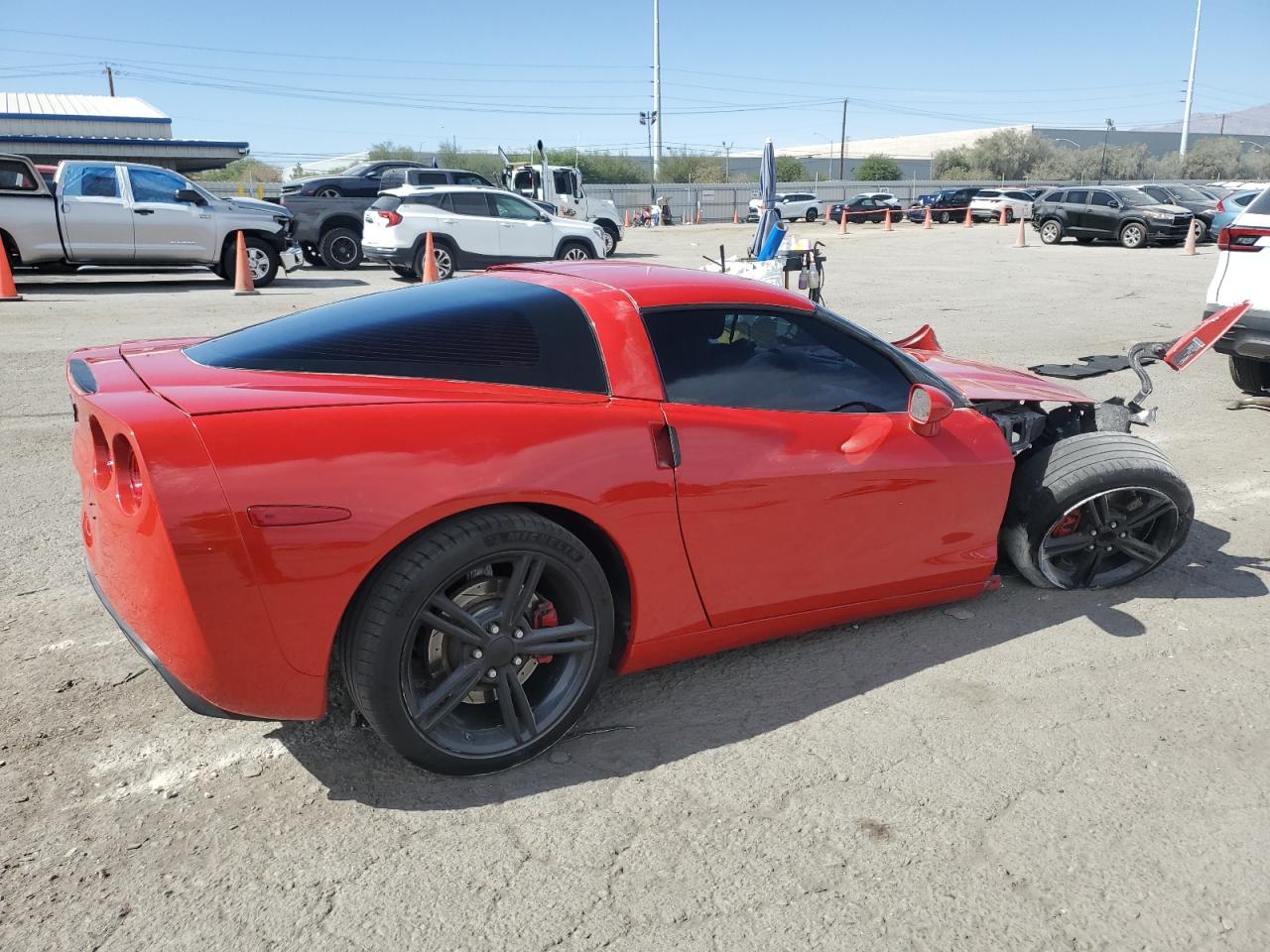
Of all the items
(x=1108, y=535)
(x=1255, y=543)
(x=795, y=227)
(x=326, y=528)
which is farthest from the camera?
(x=795, y=227)

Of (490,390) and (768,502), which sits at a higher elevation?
(490,390)

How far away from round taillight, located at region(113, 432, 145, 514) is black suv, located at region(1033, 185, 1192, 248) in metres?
28.1

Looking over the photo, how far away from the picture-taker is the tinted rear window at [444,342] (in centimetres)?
285

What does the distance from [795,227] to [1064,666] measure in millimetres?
44282

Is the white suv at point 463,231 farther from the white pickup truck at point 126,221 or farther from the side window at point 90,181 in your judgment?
the side window at point 90,181

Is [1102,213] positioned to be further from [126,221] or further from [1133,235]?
[126,221]

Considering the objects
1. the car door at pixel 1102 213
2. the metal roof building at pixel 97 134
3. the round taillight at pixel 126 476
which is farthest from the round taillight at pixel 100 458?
the metal roof building at pixel 97 134

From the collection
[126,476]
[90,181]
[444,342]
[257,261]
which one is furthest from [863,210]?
[126,476]

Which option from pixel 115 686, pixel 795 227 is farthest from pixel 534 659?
pixel 795 227

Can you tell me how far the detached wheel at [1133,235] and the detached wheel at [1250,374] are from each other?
20.5m

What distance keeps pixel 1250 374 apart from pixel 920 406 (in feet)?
19.0

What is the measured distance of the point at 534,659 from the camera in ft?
9.43

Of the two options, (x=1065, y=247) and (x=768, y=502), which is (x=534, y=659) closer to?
(x=768, y=502)

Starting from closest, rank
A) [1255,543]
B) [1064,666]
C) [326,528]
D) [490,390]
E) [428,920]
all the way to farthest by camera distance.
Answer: [428,920] < [326,528] < [490,390] < [1064,666] < [1255,543]
